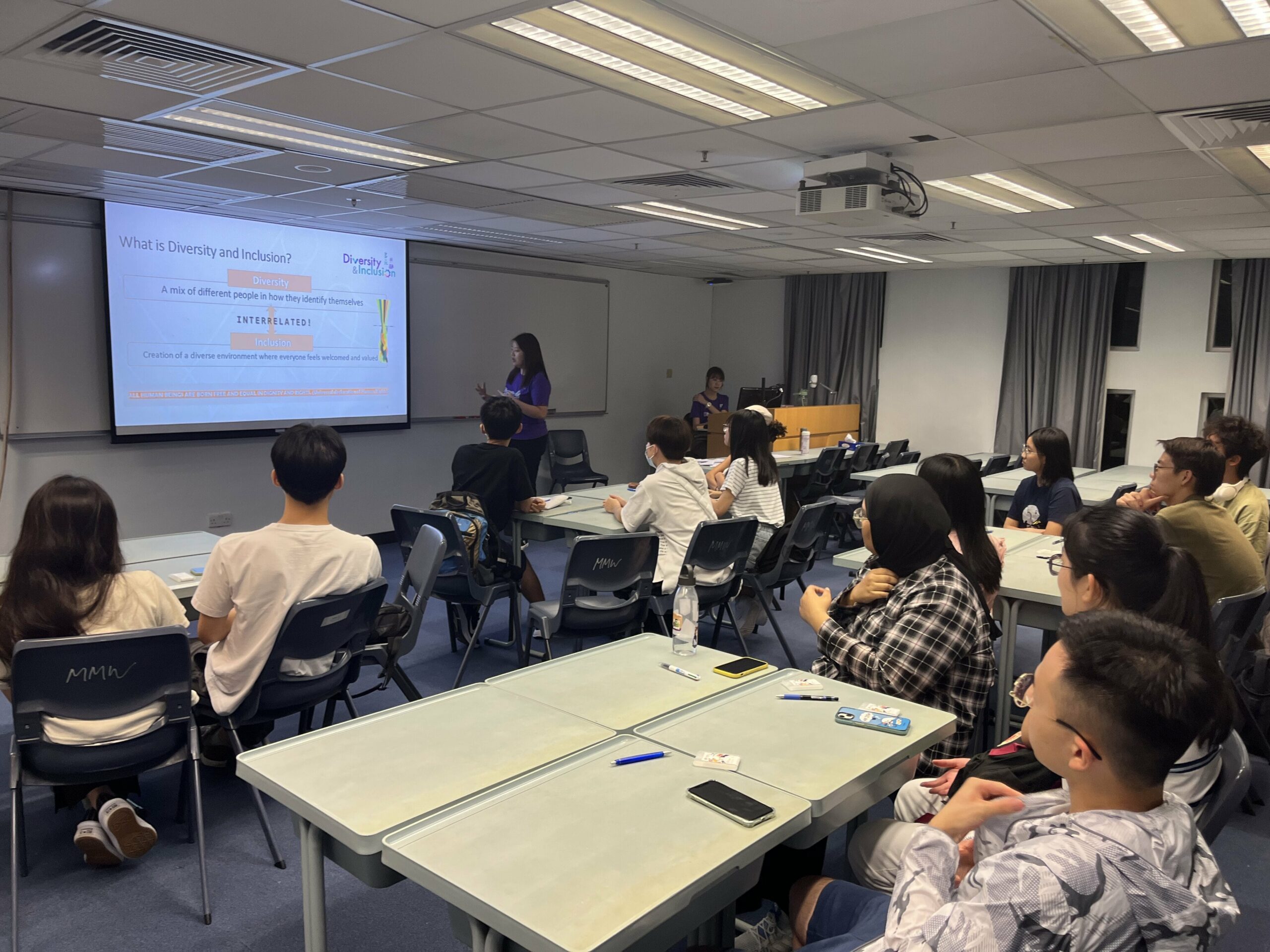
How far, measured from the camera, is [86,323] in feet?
18.5

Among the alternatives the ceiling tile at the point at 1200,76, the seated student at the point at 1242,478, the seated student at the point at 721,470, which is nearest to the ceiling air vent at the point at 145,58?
the ceiling tile at the point at 1200,76

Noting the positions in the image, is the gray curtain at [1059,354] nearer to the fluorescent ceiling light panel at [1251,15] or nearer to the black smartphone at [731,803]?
the fluorescent ceiling light panel at [1251,15]

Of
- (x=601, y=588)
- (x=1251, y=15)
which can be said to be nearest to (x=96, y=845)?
(x=601, y=588)

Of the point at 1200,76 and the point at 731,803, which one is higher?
the point at 1200,76

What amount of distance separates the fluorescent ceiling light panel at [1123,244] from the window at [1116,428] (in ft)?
5.06

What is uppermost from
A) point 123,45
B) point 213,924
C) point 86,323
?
point 123,45

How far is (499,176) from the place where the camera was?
15.0 feet

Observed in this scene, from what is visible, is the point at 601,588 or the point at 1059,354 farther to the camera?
the point at 1059,354

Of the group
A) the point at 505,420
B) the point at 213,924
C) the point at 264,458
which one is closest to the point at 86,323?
the point at 264,458

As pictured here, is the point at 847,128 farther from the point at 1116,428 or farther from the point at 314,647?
the point at 1116,428

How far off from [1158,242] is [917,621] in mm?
5851

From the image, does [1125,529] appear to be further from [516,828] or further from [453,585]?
[453,585]

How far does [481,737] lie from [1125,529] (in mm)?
1565

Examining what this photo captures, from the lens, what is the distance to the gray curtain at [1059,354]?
8.19m
